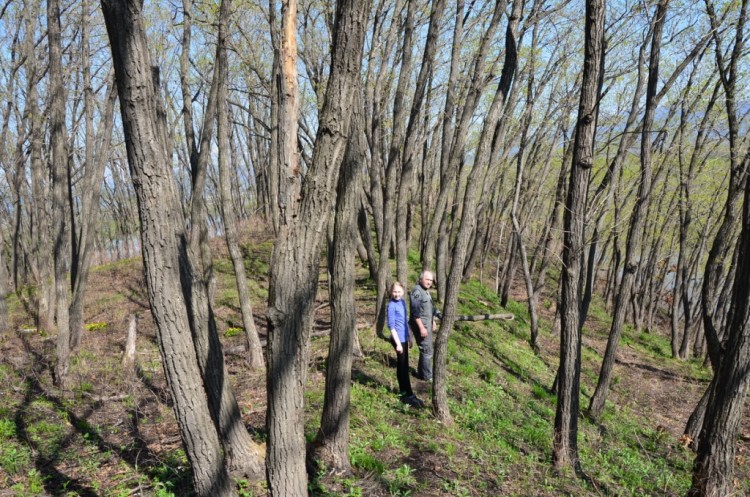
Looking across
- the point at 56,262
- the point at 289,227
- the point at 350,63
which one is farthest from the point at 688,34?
the point at 56,262

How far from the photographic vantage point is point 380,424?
595cm

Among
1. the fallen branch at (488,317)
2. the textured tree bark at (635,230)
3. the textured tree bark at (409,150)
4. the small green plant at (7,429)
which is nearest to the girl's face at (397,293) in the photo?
the textured tree bark at (409,150)

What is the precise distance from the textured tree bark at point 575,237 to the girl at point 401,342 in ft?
6.26

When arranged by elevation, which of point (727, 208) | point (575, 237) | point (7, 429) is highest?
point (727, 208)

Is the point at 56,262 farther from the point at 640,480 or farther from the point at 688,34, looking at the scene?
the point at 688,34

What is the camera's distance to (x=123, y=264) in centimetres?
2166

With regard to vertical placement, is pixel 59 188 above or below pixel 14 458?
above

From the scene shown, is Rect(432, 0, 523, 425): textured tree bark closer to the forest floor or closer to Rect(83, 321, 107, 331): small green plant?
the forest floor

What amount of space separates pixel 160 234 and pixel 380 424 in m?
3.68

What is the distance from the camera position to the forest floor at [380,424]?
483 cm

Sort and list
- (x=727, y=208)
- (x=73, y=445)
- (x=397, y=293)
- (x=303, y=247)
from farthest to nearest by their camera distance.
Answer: (x=727, y=208), (x=397, y=293), (x=73, y=445), (x=303, y=247)

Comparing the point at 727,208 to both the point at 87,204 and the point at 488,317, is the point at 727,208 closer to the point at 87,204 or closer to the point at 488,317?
the point at 488,317

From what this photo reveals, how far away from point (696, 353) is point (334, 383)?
17.8m

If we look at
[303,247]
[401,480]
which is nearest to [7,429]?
[401,480]
